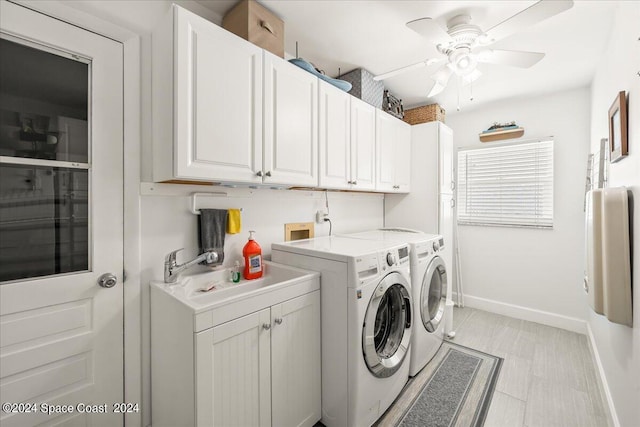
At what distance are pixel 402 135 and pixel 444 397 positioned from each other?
7.66 feet

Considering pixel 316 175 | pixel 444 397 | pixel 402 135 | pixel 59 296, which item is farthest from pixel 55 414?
pixel 402 135

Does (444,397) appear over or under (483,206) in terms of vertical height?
under

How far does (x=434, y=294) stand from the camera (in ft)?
7.92

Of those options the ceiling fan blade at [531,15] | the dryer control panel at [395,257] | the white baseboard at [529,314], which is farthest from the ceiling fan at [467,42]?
the white baseboard at [529,314]

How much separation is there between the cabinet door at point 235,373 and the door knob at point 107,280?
0.61 meters

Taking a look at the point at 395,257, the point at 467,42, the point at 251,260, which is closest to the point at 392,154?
the point at 467,42

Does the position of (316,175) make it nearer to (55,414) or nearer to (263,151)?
(263,151)

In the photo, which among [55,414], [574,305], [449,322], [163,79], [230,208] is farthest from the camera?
[574,305]

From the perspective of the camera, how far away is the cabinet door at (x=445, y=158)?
2850mm

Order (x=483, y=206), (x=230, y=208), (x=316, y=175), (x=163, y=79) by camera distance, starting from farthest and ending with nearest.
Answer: (x=483, y=206) < (x=316, y=175) < (x=230, y=208) < (x=163, y=79)

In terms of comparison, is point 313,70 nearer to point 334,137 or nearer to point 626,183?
point 334,137

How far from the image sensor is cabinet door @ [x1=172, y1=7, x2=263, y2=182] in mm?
1253

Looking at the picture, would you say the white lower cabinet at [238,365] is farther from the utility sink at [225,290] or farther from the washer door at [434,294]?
the washer door at [434,294]

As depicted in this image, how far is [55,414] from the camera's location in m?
1.22
